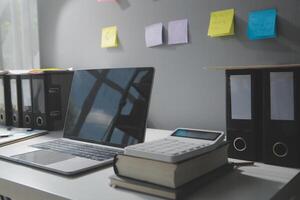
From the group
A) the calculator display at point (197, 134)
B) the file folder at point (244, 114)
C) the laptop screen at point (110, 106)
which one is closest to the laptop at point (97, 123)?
the laptop screen at point (110, 106)

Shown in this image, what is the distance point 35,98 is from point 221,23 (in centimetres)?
87

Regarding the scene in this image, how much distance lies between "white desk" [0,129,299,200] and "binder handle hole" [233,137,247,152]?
7cm

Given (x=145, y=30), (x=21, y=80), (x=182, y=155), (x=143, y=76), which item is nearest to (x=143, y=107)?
(x=143, y=76)

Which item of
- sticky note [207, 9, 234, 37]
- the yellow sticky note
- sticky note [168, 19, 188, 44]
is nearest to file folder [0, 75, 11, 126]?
the yellow sticky note

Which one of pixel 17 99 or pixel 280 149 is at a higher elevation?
pixel 17 99

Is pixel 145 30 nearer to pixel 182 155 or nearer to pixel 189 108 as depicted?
pixel 189 108

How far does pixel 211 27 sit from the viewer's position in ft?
4.06

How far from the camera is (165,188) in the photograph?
2.15 feet

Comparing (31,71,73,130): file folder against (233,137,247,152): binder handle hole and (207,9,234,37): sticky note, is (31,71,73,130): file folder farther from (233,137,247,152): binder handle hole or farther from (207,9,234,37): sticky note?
(233,137,247,152): binder handle hole

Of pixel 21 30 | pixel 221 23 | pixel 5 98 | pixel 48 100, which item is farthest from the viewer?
pixel 21 30

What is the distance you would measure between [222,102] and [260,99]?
0.35 m

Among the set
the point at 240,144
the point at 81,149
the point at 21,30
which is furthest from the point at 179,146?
the point at 21,30

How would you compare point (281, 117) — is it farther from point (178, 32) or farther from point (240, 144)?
point (178, 32)

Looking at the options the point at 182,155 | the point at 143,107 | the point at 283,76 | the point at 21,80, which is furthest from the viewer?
the point at 21,80
